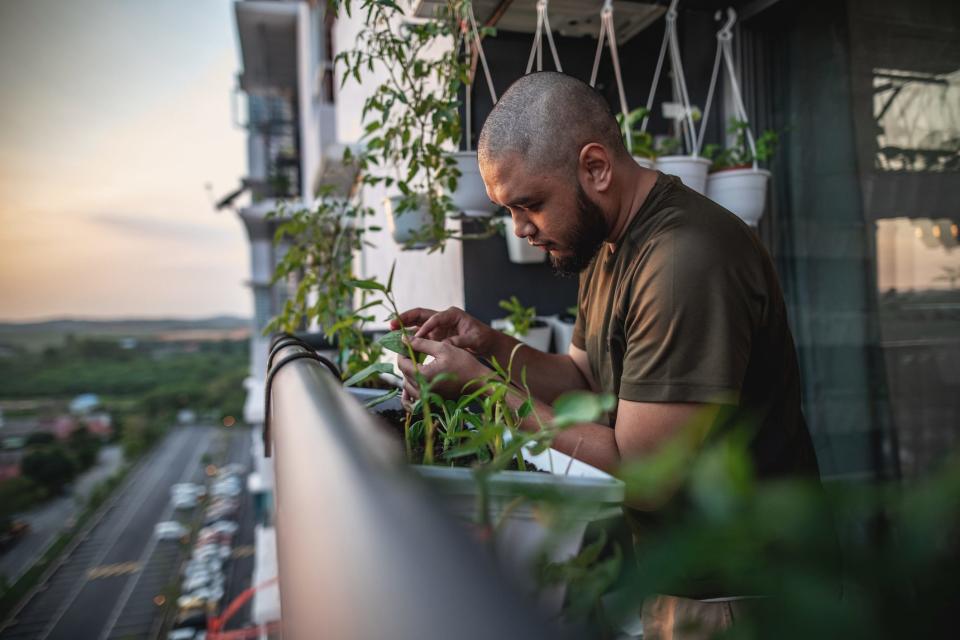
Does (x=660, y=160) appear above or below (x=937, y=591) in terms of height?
above

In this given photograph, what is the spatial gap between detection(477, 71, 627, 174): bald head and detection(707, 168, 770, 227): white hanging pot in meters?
0.80

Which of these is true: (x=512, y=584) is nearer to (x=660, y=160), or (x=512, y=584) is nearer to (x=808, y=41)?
(x=660, y=160)

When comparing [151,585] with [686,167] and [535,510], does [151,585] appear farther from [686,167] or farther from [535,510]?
[535,510]

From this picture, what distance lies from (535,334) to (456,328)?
0.57 m

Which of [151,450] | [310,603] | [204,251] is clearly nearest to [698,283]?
[310,603]

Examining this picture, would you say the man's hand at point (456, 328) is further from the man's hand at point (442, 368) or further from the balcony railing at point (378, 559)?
the balcony railing at point (378, 559)

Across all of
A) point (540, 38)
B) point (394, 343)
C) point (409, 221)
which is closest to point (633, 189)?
point (394, 343)

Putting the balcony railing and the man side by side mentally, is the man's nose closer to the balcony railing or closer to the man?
the man

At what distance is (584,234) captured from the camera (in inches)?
49.8

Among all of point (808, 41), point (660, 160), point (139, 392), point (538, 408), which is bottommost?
point (139, 392)

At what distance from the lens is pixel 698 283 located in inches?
40.0

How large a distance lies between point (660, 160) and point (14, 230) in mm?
15455

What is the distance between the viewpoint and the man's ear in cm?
120

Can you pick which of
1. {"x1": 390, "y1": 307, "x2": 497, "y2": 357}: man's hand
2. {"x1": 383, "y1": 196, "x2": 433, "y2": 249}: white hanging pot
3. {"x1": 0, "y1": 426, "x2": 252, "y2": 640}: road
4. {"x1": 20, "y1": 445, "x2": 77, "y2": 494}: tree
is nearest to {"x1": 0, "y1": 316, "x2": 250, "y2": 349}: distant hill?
{"x1": 20, "y1": 445, "x2": 77, "y2": 494}: tree
